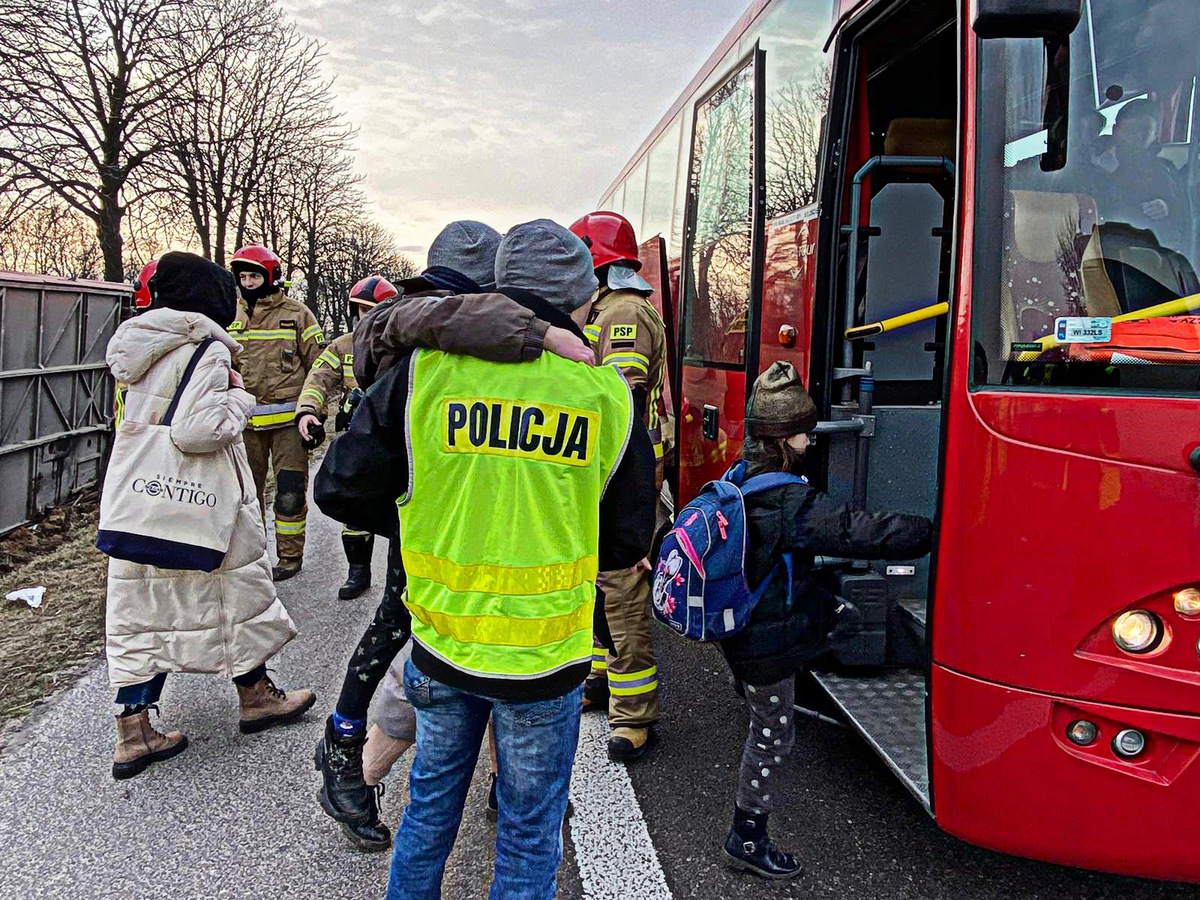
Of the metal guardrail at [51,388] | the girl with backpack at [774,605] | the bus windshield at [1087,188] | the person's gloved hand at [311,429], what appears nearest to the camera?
the bus windshield at [1087,188]

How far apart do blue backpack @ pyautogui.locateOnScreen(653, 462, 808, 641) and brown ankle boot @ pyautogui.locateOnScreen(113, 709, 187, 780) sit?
2.18 m

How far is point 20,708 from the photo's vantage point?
12.7 feet

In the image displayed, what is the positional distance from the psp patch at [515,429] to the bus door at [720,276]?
Result: 225 centimetres

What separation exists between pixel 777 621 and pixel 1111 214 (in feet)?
4.72

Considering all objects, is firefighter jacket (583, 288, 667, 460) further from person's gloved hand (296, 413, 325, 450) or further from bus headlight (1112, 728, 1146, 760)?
person's gloved hand (296, 413, 325, 450)

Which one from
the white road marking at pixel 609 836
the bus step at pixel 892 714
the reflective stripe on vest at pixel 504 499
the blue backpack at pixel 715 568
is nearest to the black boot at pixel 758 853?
the white road marking at pixel 609 836

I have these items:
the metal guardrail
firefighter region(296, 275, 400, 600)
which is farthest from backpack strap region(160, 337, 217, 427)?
Result: the metal guardrail

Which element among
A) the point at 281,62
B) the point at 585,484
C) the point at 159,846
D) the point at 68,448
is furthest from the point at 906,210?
the point at 281,62

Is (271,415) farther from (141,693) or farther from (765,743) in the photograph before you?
(765,743)

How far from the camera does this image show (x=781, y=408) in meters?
2.74

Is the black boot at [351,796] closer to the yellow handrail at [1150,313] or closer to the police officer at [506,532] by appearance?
the police officer at [506,532]

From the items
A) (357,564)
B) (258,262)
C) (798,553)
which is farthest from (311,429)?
(798,553)

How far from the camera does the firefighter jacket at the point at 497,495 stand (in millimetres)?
1868

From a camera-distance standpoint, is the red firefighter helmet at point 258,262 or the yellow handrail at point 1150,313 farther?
the red firefighter helmet at point 258,262
